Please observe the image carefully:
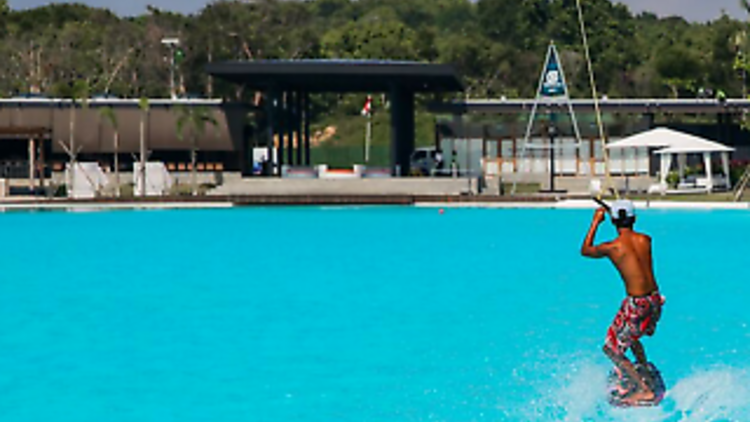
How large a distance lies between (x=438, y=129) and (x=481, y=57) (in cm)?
5178

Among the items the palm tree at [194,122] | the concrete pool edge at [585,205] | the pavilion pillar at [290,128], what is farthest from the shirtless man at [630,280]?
the pavilion pillar at [290,128]

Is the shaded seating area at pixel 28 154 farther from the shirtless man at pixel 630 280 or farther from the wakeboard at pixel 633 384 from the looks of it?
the shirtless man at pixel 630 280

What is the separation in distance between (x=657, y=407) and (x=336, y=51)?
110 m

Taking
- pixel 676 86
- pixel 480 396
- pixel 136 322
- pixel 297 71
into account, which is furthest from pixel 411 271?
pixel 676 86

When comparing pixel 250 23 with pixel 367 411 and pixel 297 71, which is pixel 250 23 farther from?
pixel 367 411

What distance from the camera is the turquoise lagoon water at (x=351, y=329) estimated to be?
1545cm

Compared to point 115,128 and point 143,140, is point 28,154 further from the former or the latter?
point 143,140

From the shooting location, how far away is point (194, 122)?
6900 centimetres

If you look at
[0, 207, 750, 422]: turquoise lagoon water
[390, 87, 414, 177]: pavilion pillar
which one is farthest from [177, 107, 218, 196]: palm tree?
[0, 207, 750, 422]: turquoise lagoon water

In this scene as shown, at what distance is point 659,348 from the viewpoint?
19062mm

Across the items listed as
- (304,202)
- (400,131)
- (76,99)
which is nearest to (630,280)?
(304,202)

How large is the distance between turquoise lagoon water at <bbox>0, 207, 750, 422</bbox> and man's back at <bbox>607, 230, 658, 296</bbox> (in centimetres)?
199

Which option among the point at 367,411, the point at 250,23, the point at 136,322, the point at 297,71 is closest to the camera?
the point at 367,411

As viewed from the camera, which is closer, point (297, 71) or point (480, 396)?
point (480, 396)
